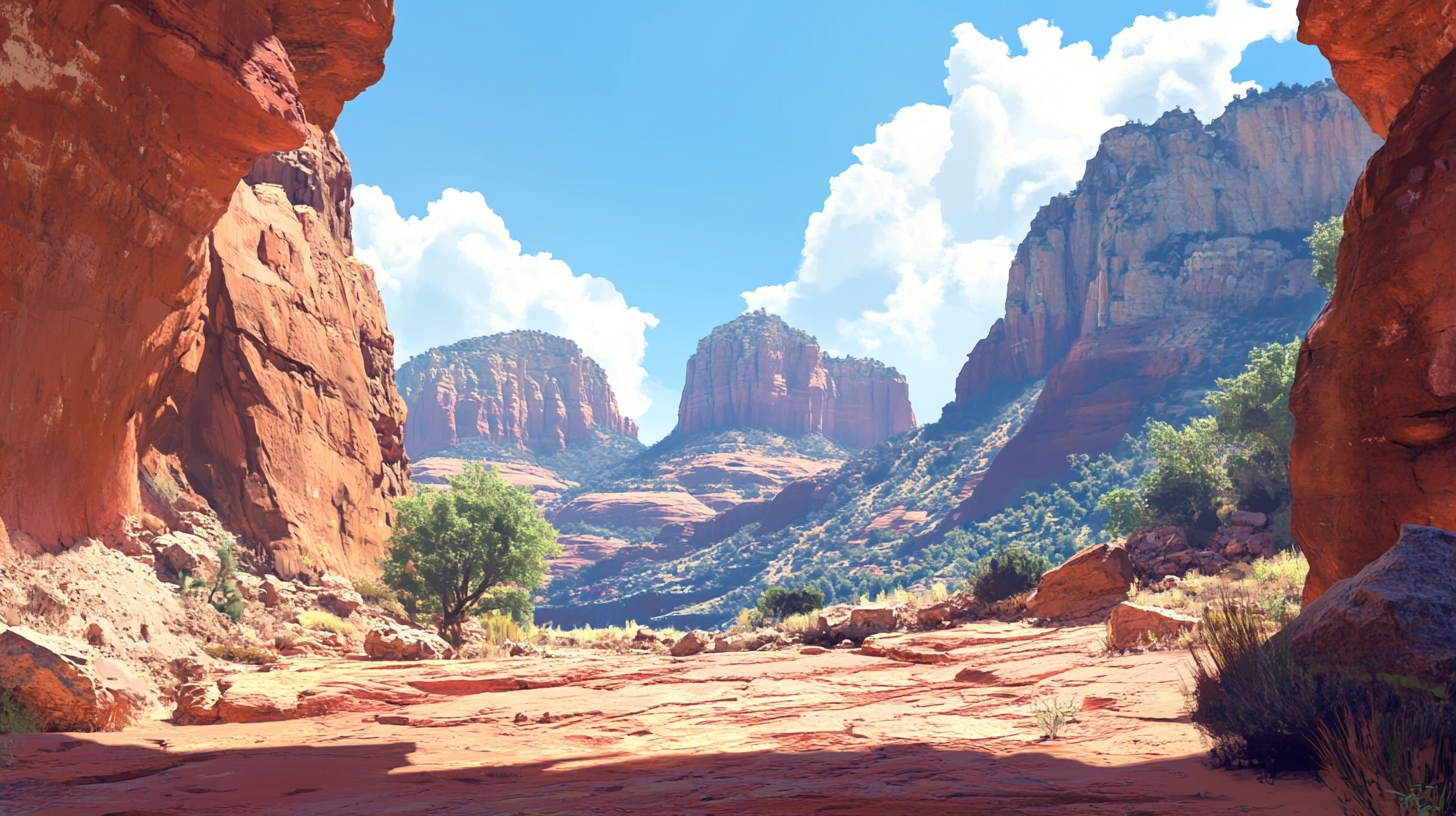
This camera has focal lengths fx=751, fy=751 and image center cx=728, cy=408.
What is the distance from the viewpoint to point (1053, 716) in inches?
278

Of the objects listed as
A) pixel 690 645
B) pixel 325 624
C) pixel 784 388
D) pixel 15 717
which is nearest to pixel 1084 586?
pixel 690 645

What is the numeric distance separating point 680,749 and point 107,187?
1290 cm

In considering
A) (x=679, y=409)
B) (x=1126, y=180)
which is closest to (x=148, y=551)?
(x=1126, y=180)

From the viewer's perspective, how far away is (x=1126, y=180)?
10362 centimetres

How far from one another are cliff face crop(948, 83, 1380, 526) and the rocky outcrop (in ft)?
230

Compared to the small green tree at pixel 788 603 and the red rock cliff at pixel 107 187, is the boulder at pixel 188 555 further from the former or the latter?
the small green tree at pixel 788 603

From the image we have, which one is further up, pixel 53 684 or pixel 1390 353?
pixel 1390 353

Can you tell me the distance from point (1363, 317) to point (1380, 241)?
848 millimetres

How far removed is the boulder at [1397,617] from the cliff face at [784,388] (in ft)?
524

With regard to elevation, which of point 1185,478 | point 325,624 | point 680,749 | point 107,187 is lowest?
point 680,749

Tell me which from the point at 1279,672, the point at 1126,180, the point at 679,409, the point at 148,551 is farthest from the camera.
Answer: the point at 679,409

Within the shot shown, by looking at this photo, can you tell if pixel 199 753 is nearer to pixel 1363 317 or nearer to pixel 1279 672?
pixel 1279 672

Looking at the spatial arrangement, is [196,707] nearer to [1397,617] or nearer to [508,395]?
[1397,617]

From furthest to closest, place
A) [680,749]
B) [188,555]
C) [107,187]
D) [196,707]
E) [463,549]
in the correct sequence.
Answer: [463,549]
[188,555]
[107,187]
[196,707]
[680,749]
